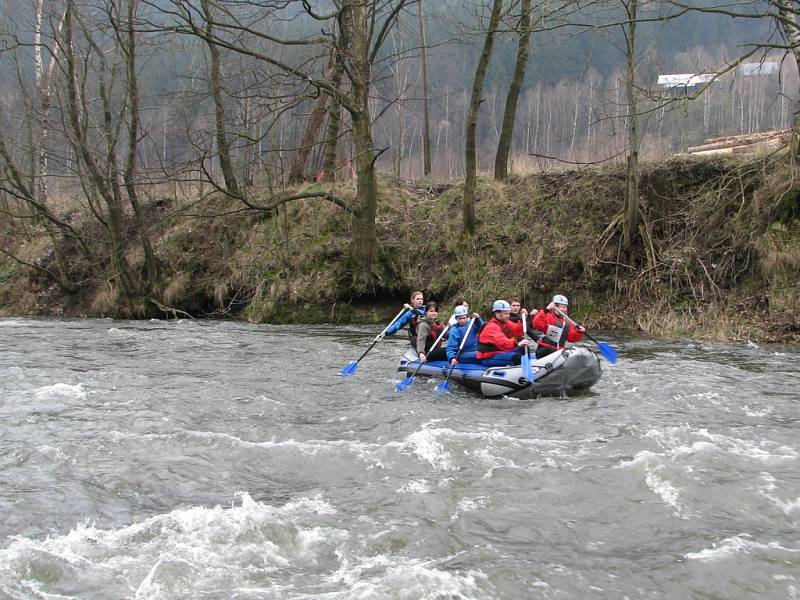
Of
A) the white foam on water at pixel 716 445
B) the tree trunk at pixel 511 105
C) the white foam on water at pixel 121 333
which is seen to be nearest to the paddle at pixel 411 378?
the white foam on water at pixel 716 445

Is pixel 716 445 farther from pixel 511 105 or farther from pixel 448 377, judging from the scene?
pixel 511 105

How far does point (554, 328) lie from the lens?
10961 mm

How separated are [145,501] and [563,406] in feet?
16.3

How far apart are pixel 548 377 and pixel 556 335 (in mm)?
1762

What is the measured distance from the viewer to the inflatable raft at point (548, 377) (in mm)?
9227

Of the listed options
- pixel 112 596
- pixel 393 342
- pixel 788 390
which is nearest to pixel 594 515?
pixel 112 596

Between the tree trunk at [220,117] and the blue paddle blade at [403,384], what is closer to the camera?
the blue paddle blade at [403,384]

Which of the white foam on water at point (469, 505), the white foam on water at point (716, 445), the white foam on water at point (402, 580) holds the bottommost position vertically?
the white foam on water at point (402, 580)

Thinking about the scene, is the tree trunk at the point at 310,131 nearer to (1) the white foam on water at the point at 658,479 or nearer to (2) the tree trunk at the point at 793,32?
(2) the tree trunk at the point at 793,32

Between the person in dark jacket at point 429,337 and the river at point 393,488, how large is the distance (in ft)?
1.72

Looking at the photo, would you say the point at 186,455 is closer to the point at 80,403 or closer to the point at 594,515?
the point at 80,403

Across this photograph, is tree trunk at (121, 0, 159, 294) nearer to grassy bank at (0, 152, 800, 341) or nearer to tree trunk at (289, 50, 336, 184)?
grassy bank at (0, 152, 800, 341)

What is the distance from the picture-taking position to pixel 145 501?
5.62m

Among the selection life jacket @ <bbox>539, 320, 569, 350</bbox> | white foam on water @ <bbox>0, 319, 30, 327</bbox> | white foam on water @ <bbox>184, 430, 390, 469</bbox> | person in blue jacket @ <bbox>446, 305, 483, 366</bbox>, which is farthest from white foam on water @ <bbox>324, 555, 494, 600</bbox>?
white foam on water @ <bbox>0, 319, 30, 327</bbox>
